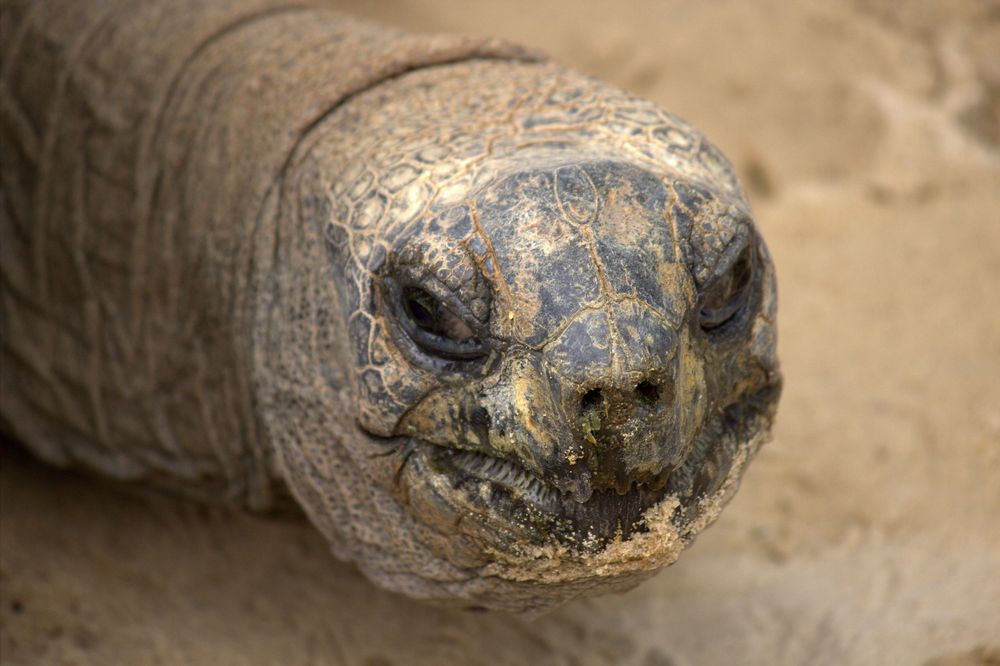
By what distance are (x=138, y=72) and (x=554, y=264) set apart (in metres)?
1.79

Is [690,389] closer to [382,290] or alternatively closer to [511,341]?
[511,341]

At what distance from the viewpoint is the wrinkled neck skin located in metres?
2.40

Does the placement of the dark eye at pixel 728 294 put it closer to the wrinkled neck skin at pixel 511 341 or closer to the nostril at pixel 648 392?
the wrinkled neck skin at pixel 511 341

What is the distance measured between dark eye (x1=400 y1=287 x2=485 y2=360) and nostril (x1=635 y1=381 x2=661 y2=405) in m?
0.36

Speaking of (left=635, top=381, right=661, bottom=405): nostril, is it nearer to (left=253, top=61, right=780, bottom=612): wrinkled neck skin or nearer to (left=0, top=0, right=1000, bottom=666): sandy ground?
(left=253, top=61, right=780, bottom=612): wrinkled neck skin

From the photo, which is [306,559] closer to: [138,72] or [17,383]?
[17,383]

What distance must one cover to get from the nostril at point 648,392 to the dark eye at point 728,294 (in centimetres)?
34

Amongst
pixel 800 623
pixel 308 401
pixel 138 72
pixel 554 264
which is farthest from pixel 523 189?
pixel 800 623

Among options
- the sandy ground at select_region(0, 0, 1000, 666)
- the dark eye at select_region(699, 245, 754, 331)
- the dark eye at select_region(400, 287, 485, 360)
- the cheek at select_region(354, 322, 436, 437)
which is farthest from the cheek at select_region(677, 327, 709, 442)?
the sandy ground at select_region(0, 0, 1000, 666)

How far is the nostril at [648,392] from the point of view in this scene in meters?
2.33

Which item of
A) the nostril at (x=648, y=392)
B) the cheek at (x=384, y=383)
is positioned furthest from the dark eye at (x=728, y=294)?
the cheek at (x=384, y=383)

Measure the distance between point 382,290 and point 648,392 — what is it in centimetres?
65

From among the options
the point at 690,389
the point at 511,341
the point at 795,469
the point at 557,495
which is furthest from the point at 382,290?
the point at 795,469

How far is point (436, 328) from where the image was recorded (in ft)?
8.46
